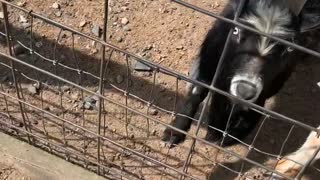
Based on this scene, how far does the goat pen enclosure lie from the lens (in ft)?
10.2

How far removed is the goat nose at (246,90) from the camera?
2.75 metres

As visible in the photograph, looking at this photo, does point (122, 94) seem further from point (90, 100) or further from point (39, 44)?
point (39, 44)

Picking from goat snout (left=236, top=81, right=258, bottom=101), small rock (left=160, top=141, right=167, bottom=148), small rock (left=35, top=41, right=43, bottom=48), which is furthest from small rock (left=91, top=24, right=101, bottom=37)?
goat snout (left=236, top=81, right=258, bottom=101)

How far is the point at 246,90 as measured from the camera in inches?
109

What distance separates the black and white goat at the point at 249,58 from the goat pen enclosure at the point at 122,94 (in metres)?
0.14

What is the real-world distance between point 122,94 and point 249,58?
0.88 metres

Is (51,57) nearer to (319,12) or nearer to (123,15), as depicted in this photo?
(123,15)

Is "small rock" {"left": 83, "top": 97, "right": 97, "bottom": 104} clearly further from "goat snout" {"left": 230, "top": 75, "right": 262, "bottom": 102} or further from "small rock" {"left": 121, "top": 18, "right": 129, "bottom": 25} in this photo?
"goat snout" {"left": 230, "top": 75, "right": 262, "bottom": 102}

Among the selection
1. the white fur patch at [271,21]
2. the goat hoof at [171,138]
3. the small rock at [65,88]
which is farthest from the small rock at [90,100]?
the white fur patch at [271,21]

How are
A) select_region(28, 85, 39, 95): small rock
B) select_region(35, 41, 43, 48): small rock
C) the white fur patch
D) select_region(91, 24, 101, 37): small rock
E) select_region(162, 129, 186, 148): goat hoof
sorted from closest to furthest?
the white fur patch, select_region(162, 129, 186, 148): goat hoof, select_region(28, 85, 39, 95): small rock, select_region(35, 41, 43, 48): small rock, select_region(91, 24, 101, 37): small rock

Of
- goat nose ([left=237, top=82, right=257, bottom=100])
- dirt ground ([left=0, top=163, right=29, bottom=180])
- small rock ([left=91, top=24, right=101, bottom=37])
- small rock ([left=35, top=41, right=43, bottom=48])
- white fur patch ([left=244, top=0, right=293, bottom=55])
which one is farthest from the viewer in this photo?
small rock ([left=91, top=24, right=101, bottom=37])

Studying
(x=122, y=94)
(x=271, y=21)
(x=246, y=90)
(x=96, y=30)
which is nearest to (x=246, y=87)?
(x=246, y=90)

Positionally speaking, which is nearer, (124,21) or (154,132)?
(154,132)

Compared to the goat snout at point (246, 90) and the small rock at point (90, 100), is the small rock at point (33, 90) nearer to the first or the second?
the small rock at point (90, 100)
